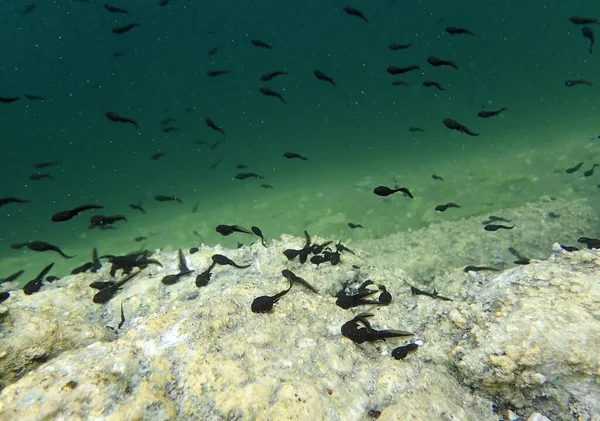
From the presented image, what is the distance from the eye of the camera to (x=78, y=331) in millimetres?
2305

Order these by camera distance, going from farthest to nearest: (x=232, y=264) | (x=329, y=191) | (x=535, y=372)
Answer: (x=329, y=191) < (x=232, y=264) < (x=535, y=372)

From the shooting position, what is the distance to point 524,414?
1825 millimetres

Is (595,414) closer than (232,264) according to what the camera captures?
Yes

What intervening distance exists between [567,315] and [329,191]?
1234cm

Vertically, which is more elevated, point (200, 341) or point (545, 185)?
point (200, 341)

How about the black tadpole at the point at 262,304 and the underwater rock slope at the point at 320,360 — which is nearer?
the underwater rock slope at the point at 320,360

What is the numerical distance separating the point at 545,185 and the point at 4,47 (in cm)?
7829

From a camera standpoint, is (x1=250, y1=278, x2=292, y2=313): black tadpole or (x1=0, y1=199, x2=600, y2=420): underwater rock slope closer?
(x1=0, y1=199, x2=600, y2=420): underwater rock slope

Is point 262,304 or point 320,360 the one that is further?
point 262,304

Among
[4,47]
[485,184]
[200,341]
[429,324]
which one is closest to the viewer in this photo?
[200,341]

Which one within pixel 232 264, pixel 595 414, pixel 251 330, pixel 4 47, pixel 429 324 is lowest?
pixel 4 47

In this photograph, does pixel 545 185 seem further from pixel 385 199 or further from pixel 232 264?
pixel 232 264

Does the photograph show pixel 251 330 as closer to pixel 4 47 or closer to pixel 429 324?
pixel 429 324

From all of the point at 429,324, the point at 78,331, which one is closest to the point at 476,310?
the point at 429,324
